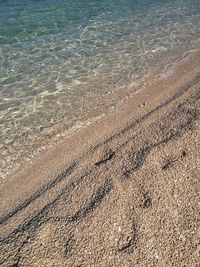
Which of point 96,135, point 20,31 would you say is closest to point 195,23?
Answer: point 20,31

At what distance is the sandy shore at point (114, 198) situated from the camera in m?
5.92

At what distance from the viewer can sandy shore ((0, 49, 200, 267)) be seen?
5922 millimetres

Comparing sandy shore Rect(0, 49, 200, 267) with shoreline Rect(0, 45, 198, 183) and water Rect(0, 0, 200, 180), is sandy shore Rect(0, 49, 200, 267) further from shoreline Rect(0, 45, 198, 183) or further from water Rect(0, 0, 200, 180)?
water Rect(0, 0, 200, 180)

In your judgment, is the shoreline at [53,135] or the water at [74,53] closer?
the shoreline at [53,135]

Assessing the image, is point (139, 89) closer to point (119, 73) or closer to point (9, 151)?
point (119, 73)

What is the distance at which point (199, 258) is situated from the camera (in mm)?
5539

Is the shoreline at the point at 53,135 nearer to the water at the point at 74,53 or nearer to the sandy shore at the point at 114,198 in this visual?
the water at the point at 74,53

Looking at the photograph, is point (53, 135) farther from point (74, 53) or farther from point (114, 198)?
point (74, 53)

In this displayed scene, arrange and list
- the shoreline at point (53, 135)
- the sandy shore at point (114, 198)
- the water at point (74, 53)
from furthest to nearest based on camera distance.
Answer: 1. the water at point (74, 53)
2. the shoreline at point (53, 135)
3. the sandy shore at point (114, 198)

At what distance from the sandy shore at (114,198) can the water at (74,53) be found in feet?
5.85

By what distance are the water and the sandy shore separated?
5.85 feet

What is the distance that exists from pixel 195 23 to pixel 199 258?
1613 centimetres

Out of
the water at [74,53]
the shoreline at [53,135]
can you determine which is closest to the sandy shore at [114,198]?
the shoreline at [53,135]

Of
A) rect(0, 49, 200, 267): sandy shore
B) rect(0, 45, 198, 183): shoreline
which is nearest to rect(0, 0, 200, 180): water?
rect(0, 45, 198, 183): shoreline
